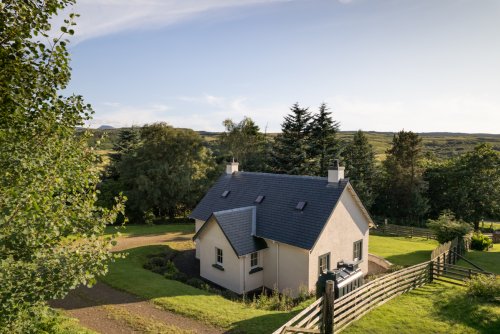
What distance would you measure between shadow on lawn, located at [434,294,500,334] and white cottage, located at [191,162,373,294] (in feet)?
21.8

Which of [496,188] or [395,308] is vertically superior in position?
[496,188]

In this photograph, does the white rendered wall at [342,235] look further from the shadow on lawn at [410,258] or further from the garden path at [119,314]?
the garden path at [119,314]

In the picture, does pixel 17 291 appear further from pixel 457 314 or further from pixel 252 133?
pixel 252 133

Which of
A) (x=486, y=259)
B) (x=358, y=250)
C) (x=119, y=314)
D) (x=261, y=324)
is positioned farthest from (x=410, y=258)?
(x=119, y=314)

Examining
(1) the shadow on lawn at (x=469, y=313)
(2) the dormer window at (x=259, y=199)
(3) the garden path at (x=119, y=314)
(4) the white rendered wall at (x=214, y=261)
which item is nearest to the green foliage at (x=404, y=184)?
(2) the dormer window at (x=259, y=199)

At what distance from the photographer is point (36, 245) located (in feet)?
21.2

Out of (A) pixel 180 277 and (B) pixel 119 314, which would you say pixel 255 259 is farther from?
(B) pixel 119 314

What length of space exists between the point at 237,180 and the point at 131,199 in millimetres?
19807

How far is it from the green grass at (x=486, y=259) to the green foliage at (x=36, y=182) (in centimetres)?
2728

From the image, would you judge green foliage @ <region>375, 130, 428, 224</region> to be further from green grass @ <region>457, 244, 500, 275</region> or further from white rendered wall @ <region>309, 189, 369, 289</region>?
white rendered wall @ <region>309, 189, 369, 289</region>

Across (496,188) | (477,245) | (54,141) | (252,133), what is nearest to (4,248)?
(54,141)

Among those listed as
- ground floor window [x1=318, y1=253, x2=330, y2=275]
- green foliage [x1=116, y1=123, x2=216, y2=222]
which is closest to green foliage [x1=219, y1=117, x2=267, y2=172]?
green foliage [x1=116, y1=123, x2=216, y2=222]

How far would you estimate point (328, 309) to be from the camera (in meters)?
11.4

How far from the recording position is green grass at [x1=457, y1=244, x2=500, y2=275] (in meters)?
24.3
